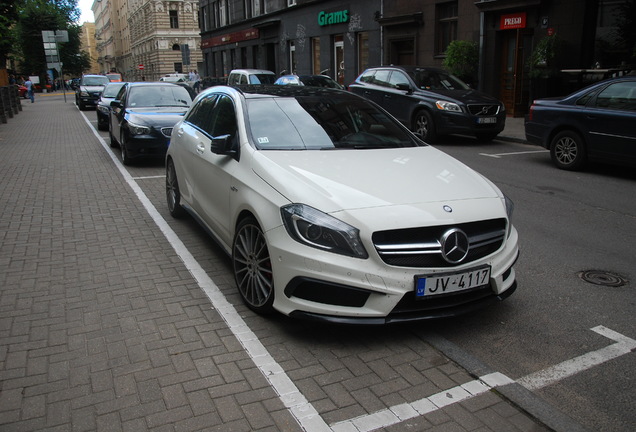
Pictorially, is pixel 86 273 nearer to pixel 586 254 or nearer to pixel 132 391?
pixel 132 391

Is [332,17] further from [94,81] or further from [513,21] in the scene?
[94,81]

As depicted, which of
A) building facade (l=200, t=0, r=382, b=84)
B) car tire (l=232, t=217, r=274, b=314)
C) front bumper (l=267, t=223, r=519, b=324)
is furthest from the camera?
building facade (l=200, t=0, r=382, b=84)

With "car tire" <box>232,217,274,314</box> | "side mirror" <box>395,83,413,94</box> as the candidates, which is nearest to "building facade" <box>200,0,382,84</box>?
"side mirror" <box>395,83,413,94</box>

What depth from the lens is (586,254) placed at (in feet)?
18.3

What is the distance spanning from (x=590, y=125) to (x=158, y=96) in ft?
28.0

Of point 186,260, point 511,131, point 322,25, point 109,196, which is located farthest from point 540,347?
point 322,25

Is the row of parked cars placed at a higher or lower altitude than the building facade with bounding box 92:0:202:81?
lower

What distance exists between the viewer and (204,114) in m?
5.96

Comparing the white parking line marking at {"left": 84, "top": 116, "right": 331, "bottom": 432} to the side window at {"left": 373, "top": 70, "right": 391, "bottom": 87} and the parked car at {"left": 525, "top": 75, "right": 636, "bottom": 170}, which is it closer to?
the parked car at {"left": 525, "top": 75, "right": 636, "bottom": 170}

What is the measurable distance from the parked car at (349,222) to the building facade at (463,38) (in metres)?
12.9

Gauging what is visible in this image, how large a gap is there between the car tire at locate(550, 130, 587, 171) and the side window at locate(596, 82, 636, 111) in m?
0.69

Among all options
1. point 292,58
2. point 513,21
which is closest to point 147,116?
point 513,21

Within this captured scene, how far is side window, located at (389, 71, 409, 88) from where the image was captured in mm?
14392

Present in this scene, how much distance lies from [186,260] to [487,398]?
3298 mm
